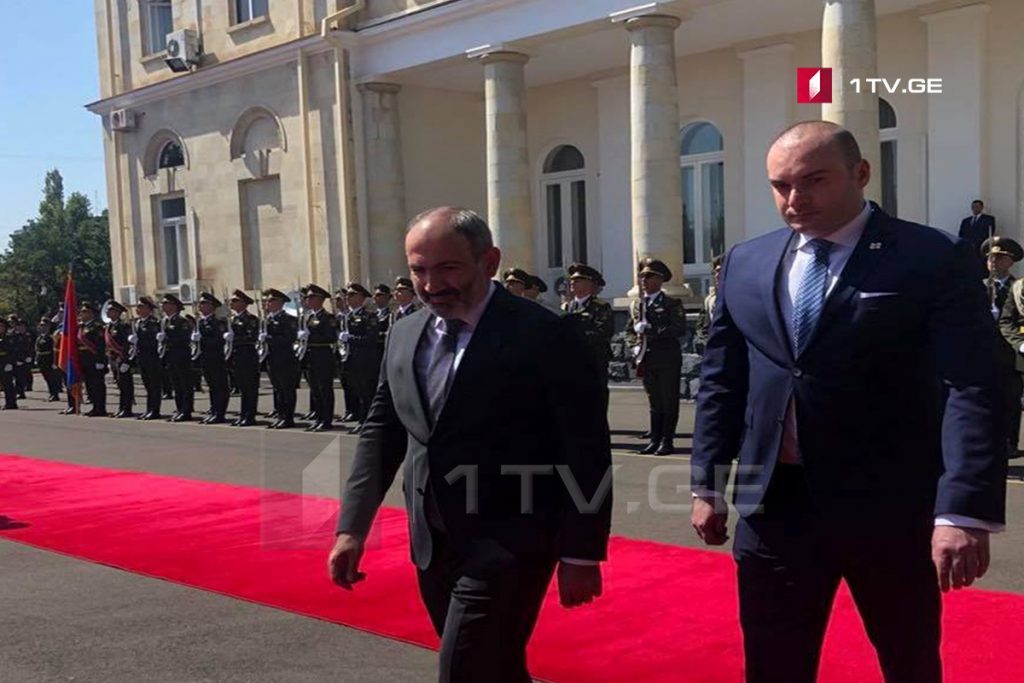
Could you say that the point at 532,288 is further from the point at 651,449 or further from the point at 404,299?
the point at 651,449

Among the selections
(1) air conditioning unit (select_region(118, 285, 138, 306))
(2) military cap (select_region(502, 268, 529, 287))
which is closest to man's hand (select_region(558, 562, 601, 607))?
(2) military cap (select_region(502, 268, 529, 287))

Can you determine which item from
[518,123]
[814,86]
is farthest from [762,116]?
[518,123]

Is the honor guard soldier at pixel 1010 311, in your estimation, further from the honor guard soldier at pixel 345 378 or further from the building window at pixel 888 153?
the building window at pixel 888 153

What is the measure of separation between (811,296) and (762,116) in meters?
16.0

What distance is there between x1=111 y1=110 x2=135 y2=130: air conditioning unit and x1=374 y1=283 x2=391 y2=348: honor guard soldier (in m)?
13.1

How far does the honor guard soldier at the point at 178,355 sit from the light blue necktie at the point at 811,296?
1389 cm

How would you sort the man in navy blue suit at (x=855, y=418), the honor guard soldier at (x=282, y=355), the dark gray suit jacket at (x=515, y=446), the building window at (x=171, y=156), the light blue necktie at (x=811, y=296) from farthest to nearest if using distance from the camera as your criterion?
the building window at (x=171, y=156) < the honor guard soldier at (x=282, y=355) < the dark gray suit jacket at (x=515, y=446) < the light blue necktie at (x=811, y=296) < the man in navy blue suit at (x=855, y=418)

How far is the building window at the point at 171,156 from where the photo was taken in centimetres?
2377

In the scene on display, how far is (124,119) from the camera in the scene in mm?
24344

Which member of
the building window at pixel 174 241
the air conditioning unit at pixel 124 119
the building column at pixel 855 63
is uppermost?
Result: the air conditioning unit at pixel 124 119

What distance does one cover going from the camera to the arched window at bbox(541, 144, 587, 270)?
2161 centimetres

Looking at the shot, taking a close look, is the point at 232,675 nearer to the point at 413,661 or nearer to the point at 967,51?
the point at 413,661

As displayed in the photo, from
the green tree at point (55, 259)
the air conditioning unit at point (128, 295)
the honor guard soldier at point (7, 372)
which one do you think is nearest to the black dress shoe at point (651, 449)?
the honor guard soldier at point (7, 372)

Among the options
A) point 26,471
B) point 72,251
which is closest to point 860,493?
point 26,471
